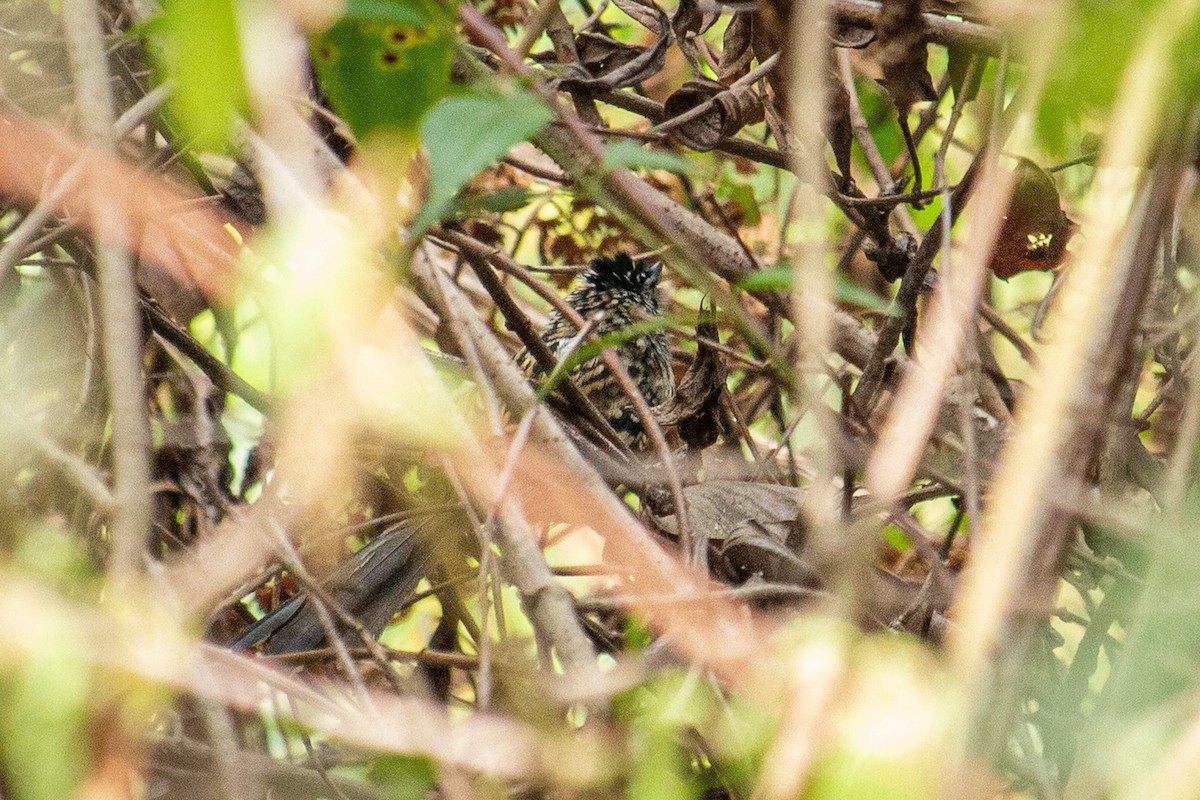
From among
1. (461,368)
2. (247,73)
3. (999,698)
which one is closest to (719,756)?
(999,698)

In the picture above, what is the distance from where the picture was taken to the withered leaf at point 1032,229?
5.40ft

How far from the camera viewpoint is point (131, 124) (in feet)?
4.35

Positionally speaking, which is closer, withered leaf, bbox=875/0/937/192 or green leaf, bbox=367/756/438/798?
green leaf, bbox=367/756/438/798

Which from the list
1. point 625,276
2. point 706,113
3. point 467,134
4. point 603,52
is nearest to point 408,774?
point 467,134

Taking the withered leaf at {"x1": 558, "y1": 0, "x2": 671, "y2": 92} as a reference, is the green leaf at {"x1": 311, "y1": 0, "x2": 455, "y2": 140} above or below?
above

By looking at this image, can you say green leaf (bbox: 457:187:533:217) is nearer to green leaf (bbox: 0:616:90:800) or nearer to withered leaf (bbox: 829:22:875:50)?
green leaf (bbox: 0:616:90:800)

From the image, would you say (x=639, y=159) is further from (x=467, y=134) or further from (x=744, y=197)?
(x=744, y=197)

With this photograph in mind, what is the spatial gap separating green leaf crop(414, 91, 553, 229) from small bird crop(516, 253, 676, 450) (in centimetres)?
212

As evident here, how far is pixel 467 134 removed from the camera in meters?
0.75

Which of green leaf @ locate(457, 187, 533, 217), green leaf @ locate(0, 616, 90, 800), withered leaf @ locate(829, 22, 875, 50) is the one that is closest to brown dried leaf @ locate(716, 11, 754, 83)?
withered leaf @ locate(829, 22, 875, 50)

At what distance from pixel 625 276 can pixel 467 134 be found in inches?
106

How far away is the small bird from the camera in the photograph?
10.2 feet

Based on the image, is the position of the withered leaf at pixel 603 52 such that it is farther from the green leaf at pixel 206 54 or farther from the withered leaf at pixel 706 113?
the green leaf at pixel 206 54

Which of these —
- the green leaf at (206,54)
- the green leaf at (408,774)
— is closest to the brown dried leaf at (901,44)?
the green leaf at (206,54)
